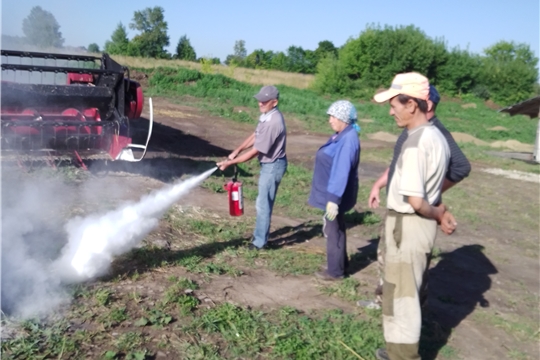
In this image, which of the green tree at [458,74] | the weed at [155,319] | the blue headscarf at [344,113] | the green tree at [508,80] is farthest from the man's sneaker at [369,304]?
the green tree at [508,80]

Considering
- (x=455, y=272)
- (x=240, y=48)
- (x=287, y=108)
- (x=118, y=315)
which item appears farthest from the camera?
(x=240, y=48)

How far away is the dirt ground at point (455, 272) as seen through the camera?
16.8ft

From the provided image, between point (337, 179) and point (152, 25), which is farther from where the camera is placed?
point (152, 25)

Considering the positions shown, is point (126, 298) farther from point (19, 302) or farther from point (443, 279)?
point (443, 279)

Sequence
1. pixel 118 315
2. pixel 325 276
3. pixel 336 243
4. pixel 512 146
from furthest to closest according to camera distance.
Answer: pixel 512 146, pixel 325 276, pixel 336 243, pixel 118 315

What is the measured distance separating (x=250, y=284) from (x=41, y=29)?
6.44 m

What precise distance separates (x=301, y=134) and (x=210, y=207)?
12.0 m

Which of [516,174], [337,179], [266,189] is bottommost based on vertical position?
[516,174]

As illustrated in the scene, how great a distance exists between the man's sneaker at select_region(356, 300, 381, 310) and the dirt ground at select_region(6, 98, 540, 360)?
5.8 inches

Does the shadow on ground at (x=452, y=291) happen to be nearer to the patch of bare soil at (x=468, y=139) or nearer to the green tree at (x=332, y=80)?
the patch of bare soil at (x=468, y=139)

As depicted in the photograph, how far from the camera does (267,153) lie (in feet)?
20.3

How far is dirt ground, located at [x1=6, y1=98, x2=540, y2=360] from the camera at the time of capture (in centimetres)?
511

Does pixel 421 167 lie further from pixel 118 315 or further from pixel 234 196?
pixel 234 196

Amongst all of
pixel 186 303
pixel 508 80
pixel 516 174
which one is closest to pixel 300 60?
pixel 508 80
